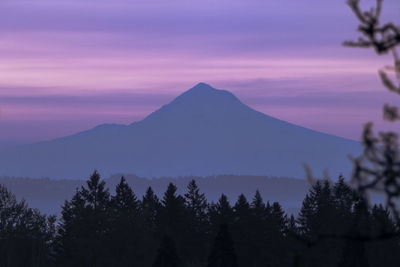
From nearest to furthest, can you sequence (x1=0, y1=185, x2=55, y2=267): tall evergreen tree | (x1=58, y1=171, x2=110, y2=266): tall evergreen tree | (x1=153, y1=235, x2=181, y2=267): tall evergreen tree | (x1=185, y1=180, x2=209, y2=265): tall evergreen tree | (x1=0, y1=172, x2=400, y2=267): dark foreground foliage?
1. (x1=153, y1=235, x2=181, y2=267): tall evergreen tree
2. (x1=0, y1=172, x2=400, y2=267): dark foreground foliage
3. (x1=58, y1=171, x2=110, y2=266): tall evergreen tree
4. (x1=185, y1=180, x2=209, y2=265): tall evergreen tree
5. (x1=0, y1=185, x2=55, y2=267): tall evergreen tree

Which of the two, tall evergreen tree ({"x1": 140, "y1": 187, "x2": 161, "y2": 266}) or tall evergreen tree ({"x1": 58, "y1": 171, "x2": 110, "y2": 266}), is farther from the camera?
tall evergreen tree ({"x1": 58, "y1": 171, "x2": 110, "y2": 266})

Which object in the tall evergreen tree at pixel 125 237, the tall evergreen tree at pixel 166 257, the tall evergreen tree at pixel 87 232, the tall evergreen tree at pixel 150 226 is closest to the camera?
the tall evergreen tree at pixel 166 257

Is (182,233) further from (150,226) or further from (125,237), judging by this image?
(125,237)

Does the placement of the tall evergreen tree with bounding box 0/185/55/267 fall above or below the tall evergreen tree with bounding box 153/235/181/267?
above

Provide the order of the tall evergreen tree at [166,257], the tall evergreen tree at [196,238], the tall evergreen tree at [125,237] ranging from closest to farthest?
the tall evergreen tree at [166,257], the tall evergreen tree at [125,237], the tall evergreen tree at [196,238]

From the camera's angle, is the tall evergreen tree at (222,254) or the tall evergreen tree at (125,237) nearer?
the tall evergreen tree at (222,254)

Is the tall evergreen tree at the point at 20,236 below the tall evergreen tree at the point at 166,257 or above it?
above

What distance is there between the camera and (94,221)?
69875 millimetres

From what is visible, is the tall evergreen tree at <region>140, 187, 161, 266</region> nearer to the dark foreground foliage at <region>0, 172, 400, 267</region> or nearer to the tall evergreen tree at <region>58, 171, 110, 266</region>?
the dark foreground foliage at <region>0, 172, 400, 267</region>

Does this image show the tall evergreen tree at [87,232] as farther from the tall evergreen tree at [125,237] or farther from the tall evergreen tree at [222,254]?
the tall evergreen tree at [222,254]

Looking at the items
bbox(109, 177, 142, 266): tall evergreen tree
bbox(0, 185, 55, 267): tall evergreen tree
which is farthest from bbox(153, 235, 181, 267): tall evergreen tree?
bbox(0, 185, 55, 267): tall evergreen tree

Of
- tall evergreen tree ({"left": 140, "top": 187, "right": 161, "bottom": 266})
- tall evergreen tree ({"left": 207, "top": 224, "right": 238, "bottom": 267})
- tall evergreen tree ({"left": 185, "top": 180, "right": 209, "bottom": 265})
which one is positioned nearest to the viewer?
tall evergreen tree ({"left": 207, "top": 224, "right": 238, "bottom": 267})

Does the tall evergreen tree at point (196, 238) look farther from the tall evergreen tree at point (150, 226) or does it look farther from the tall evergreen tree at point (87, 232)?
the tall evergreen tree at point (87, 232)

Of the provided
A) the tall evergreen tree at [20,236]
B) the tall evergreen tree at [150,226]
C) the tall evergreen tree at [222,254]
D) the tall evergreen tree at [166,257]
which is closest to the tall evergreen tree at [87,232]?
the tall evergreen tree at [150,226]
